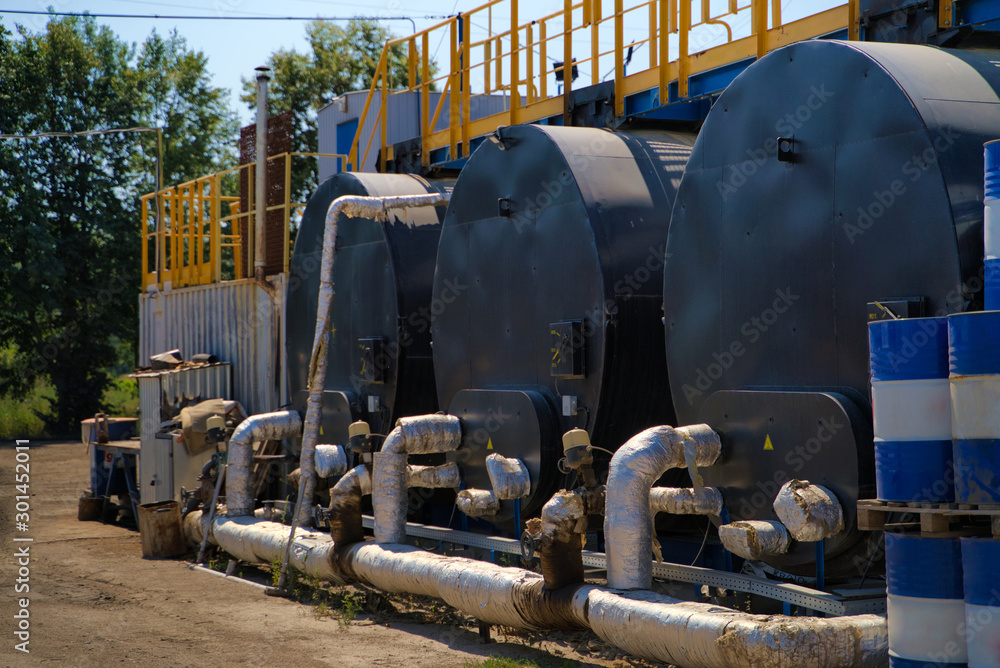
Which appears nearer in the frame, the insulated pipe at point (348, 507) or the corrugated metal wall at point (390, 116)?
the insulated pipe at point (348, 507)

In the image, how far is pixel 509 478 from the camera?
8320mm

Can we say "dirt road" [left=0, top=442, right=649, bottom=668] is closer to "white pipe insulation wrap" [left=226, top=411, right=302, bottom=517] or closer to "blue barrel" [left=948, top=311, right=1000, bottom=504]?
"white pipe insulation wrap" [left=226, top=411, right=302, bottom=517]

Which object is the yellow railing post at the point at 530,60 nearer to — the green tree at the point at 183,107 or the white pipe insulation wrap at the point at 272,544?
the white pipe insulation wrap at the point at 272,544

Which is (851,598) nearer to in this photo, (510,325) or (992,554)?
(992,554)

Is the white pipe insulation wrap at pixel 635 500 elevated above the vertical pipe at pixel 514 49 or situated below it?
below

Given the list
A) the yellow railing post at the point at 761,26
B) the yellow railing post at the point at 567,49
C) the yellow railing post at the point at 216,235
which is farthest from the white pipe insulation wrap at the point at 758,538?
the yellow railing post at the point at 216,235

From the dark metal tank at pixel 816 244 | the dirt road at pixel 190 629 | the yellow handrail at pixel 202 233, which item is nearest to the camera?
the dark metal tank at pixel 816 244

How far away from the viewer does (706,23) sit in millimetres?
9141

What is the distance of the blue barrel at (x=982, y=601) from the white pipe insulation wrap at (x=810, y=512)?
1.01 m

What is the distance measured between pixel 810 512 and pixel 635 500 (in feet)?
3.80

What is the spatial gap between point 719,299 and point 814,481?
1.41m

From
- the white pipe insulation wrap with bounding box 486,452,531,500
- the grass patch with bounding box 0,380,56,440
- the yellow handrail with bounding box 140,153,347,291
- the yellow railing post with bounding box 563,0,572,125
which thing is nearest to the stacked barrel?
the white pipe insulation wrap with bounding box 486,452,531,500

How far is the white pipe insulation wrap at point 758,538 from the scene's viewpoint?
599cm

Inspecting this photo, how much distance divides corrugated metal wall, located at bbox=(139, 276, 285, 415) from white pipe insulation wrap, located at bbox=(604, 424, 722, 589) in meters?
7.84
